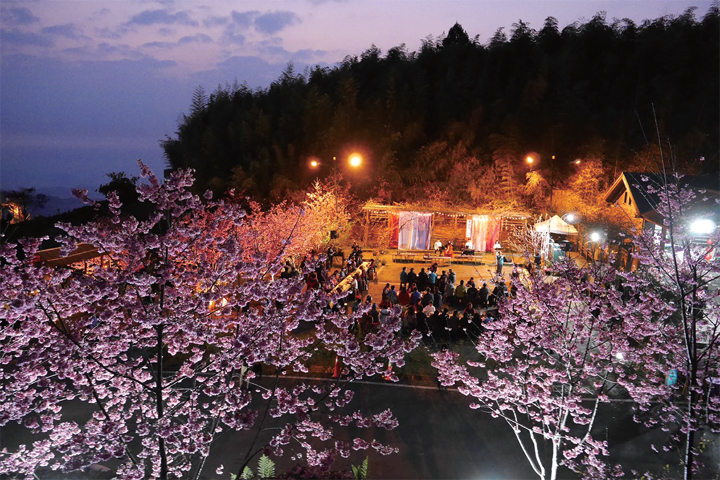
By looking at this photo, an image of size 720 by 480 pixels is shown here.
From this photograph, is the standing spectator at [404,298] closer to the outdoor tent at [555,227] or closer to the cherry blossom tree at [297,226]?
the cherry blossom tree at [297,226]

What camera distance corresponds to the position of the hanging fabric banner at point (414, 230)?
21609mm

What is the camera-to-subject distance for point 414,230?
2184 cm

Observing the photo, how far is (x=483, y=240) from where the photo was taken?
22141mm

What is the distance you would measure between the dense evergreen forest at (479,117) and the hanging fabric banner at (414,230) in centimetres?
682

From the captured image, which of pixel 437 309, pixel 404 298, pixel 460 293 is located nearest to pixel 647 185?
pixel 460 293

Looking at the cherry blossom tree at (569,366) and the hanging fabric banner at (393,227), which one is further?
the hanging fabric banner at (393,227)

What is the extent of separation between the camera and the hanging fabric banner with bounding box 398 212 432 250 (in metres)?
21.6

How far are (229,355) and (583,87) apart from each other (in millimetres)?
42527

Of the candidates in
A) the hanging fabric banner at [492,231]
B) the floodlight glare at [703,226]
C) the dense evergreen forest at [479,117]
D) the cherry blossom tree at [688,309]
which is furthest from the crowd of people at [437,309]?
the dense evergreen forest at [479,117]

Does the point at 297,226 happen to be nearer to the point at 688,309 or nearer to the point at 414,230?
the point at 414,230

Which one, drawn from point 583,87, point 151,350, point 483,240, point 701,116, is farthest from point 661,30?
point 151,350

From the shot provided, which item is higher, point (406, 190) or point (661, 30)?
point (661, 30)

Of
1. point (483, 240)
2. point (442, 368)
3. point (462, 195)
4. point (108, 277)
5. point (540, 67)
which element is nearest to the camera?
point (108, 277)

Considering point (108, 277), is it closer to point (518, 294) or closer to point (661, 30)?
point (518, 294)
